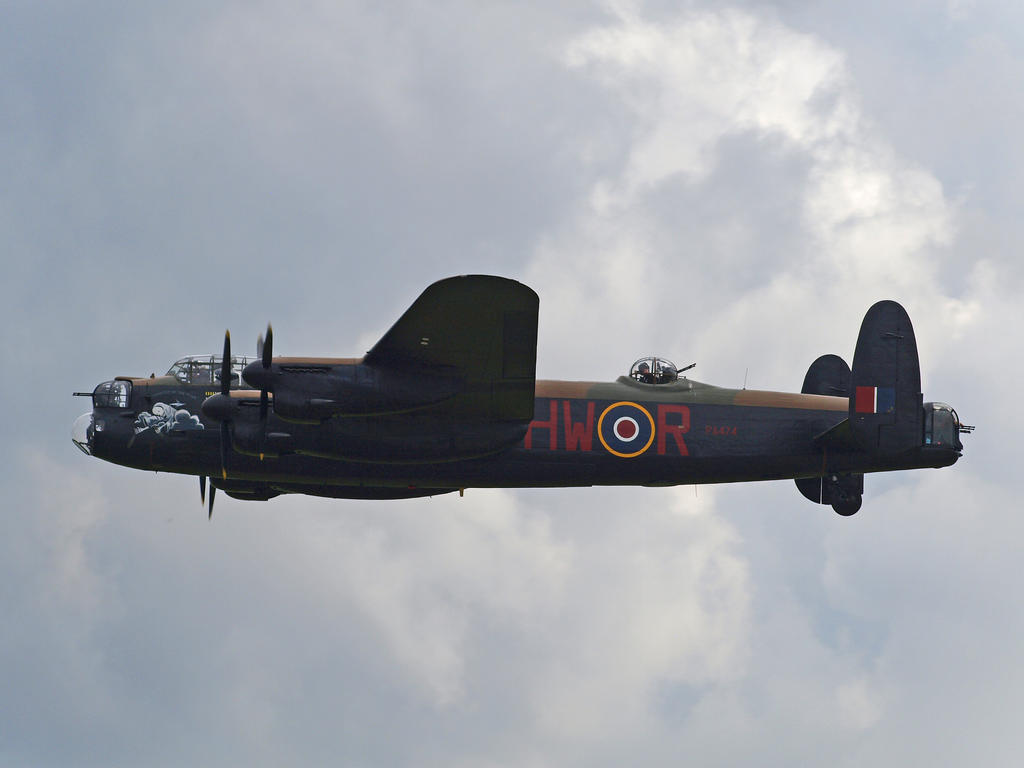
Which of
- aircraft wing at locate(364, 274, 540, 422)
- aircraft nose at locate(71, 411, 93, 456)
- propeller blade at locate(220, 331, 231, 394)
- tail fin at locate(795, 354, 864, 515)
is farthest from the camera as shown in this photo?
tail fin at locate(795, 354, 864, 515)

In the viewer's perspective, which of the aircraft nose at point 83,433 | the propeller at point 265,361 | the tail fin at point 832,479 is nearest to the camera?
the propeller at point 265,361

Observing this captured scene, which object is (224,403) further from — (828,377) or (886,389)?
(828,377)

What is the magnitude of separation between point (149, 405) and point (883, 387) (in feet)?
47.5

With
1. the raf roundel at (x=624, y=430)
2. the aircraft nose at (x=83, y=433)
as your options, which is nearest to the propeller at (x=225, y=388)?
the aircraft nose at (x=83, y=433)

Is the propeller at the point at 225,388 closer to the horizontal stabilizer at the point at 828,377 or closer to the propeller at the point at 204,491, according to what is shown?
the propeller at the point at 204,491

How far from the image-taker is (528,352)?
2578cm

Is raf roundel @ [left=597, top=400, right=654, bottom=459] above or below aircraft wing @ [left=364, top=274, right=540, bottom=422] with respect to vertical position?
below

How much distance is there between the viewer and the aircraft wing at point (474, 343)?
24516mm

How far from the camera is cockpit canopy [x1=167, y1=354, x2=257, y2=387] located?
29.1 meters

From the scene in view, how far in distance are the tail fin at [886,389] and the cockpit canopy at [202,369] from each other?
12.2 metres

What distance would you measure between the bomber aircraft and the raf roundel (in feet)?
0.09

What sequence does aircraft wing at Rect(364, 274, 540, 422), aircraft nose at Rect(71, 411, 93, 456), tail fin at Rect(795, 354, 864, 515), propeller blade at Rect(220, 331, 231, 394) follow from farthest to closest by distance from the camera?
tail fin at Rect(795, 354, 864, 515) → aircraft nose at Rect(71, 411, 93, 456) → propeller blade at Rect(220, 331, 231, 394) → aircraft wing at Rect(364, 274, 540, 422)

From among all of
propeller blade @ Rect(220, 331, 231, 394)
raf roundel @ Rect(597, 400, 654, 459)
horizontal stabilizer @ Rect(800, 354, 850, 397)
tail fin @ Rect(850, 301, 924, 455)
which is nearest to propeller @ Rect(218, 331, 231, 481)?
propeller blade @ Rect(220, 331, 231, 394)

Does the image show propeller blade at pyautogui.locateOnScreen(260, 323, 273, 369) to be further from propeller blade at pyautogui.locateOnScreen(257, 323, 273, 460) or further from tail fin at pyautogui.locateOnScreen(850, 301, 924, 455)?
tail fin at pyautogui.locateOnScreen(850, 301, 924, 455)
